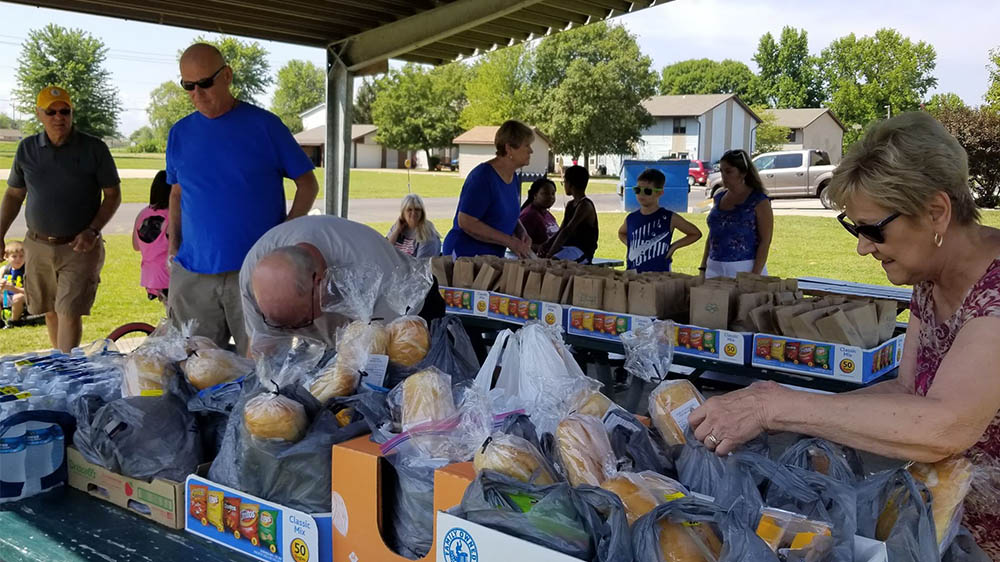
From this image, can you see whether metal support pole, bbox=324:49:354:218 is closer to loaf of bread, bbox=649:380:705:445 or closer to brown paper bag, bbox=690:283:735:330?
brown paper bag, bbox=690:283:735:330

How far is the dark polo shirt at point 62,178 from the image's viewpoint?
499 cm

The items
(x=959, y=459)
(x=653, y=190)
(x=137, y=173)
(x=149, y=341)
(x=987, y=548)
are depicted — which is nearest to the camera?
(x=959, y=459)

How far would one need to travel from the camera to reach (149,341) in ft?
7.11

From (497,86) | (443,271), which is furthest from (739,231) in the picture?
(497,86)

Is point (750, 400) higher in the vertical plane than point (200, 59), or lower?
lower

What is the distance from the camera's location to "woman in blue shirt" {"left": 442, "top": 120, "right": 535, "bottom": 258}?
4.92m

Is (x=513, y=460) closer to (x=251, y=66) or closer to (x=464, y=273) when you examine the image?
(x=464, y=273)

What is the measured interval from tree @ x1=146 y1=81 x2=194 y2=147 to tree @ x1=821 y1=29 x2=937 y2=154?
43.2 meters

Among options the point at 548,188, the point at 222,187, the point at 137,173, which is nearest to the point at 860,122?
the point at 137,173

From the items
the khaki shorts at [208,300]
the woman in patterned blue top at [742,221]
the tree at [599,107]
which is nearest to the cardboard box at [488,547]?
the khaki shorts at [208,300]

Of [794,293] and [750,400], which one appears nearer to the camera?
[750,400]

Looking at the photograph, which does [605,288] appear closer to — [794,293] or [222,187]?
[794,293]

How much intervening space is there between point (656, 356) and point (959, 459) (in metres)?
0.74

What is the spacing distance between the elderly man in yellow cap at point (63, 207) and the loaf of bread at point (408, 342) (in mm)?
3907
